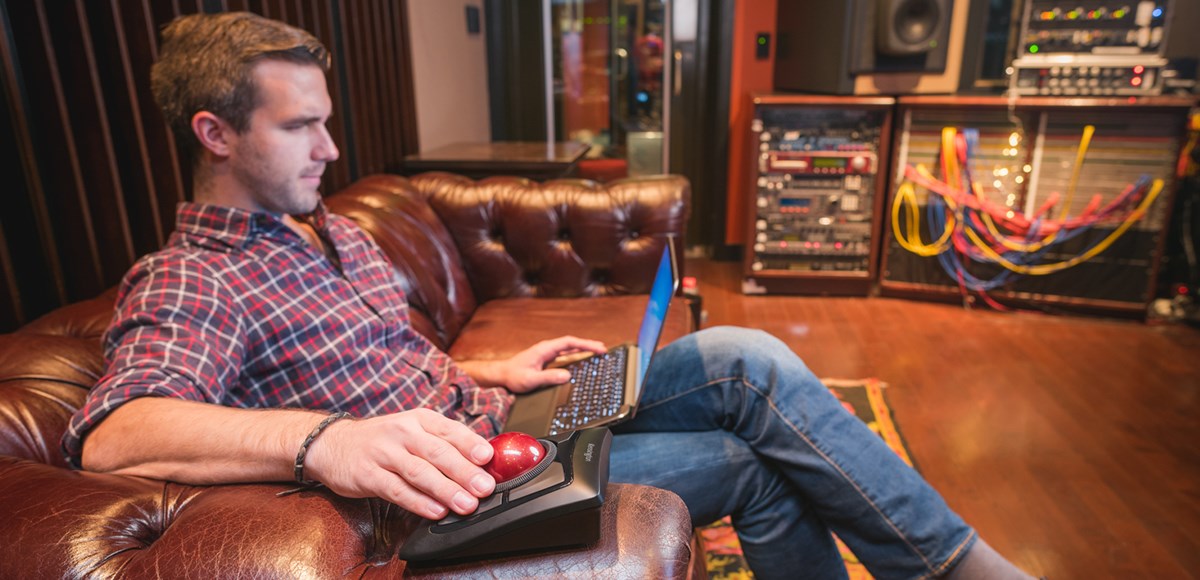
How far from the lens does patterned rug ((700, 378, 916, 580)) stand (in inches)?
62.7

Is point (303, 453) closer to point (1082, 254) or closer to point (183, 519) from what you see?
point (183, 519)

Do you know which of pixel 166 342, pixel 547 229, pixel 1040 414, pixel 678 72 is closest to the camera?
pixel 166 342

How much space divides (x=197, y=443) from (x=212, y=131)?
0.53 metres

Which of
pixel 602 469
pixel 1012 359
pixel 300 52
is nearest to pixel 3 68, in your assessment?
pixel 300 52

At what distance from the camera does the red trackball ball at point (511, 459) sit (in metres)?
0.69

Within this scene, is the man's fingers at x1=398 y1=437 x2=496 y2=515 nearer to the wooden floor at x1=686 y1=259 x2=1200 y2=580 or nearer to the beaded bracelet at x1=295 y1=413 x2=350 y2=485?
the beaded bracelet at x1=295 y1=413 x2=350 y2=485

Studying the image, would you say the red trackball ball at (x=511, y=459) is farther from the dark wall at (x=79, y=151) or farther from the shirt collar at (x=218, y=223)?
the dark wall at (x=79, y=151)

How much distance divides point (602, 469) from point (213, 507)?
0.37 m

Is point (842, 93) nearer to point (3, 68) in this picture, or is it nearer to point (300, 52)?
point (300, 52)

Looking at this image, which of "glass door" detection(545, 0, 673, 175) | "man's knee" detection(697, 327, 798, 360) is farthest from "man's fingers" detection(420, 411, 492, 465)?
"glass door" detection(545, 0, 673, 175)

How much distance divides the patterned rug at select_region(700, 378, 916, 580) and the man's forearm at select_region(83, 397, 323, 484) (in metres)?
1.01

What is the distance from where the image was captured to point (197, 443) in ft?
2.56

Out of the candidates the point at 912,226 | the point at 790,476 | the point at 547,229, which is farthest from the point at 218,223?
the point at 912,226

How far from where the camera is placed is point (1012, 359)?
2715 millimetres
